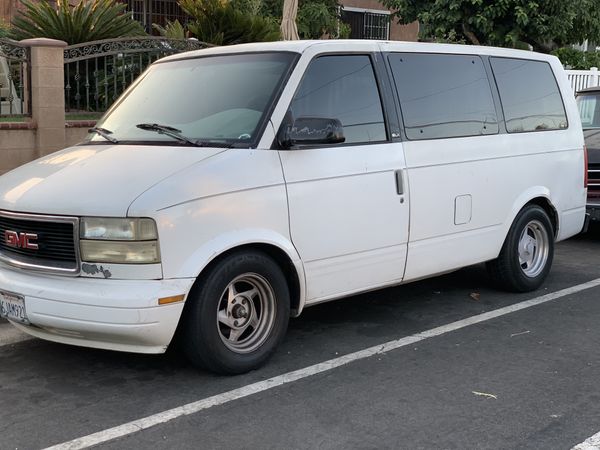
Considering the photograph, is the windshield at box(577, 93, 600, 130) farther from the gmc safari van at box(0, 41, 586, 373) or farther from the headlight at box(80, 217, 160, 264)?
the headlight at box(80, 217, 160, 264)

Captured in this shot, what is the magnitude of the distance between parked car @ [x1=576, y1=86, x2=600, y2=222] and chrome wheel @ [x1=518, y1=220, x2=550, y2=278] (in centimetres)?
219

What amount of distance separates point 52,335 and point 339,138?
208cm

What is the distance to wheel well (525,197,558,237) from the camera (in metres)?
6.60

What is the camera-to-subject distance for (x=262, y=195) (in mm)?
4527

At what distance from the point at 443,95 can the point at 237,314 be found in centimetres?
240

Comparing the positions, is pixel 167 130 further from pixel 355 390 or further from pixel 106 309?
pixel 355 390

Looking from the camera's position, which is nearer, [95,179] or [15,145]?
[95,179]

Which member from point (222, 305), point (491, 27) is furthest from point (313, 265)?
point (491, 27)

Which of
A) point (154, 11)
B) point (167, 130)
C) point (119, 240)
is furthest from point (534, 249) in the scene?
point (154, 11)

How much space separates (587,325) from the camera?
569cm

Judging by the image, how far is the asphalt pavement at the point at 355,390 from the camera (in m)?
3.83

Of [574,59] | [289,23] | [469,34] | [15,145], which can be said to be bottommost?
[15,145]

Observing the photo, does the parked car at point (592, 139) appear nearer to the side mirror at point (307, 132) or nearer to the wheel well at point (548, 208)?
the wheel well at point (548, 208)

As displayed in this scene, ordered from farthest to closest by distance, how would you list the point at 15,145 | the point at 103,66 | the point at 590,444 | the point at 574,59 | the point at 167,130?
the point at 574,59 → the point at 103,66 → the point at 15,145 → the point at 167,130 → the point at 590,444
